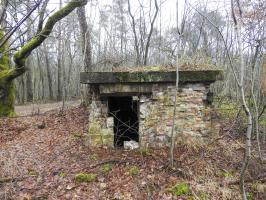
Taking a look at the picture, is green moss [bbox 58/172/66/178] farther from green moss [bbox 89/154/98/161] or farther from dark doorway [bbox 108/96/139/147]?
dark doorway [bbox 108/96/139/147]

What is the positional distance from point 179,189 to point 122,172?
47.2 inches

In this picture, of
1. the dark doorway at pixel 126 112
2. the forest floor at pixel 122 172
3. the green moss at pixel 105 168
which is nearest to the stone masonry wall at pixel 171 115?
the forest floor at pixel 122 172

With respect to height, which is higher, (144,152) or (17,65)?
(17,65)

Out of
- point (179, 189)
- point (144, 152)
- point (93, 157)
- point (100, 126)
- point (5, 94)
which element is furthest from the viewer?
point (5, 94)

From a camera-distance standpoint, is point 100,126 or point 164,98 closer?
point 164,98

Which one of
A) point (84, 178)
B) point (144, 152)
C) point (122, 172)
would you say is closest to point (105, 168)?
point (122, 172)

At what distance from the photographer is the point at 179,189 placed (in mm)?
4539

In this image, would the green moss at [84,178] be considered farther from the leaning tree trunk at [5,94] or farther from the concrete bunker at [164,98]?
the leaning tree trunk at [5,94]

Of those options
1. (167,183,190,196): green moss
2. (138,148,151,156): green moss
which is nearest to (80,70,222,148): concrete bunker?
(138,148,151,156): green moss

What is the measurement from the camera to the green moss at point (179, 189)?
4488 mm

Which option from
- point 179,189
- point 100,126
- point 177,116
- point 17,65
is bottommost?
point 179,189

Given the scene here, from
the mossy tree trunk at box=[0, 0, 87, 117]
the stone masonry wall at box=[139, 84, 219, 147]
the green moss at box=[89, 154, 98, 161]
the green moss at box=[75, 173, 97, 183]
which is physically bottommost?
the green moss at box=[75, 173, 97, 183]

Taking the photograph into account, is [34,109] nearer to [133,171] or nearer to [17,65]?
[17,65]

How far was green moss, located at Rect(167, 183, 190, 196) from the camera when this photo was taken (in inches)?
177
